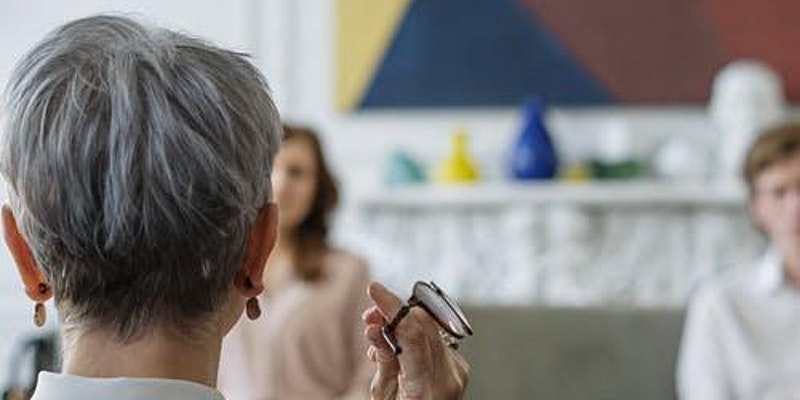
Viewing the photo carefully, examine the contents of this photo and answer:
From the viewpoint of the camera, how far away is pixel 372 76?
460 cm

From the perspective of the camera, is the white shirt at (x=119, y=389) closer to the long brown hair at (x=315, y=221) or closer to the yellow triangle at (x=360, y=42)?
the long brown hair at (x=315, y=221)

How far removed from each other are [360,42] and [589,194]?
85 cm

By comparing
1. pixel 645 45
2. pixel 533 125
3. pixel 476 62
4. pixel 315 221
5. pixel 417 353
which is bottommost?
pixel 315 221

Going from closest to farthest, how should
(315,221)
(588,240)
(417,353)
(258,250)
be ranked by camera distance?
(258,250)
(417,353)
(315,221)
(588,240)

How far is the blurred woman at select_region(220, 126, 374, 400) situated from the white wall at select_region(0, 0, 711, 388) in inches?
38.3

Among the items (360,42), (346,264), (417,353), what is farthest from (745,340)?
(417,353)

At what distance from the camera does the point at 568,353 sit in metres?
3.49

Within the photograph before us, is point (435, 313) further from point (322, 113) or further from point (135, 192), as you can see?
point (322, 113)

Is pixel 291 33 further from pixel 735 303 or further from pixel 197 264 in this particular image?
pixel 197 264

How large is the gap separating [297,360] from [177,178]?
2.31m

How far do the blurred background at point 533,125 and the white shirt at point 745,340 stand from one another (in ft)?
2.52

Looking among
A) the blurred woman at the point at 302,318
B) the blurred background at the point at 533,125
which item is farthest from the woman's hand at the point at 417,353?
the blurred background at the point at 533,125

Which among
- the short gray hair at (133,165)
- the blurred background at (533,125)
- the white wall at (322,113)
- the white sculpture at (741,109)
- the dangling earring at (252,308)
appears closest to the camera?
the short gray hair at (133,165)

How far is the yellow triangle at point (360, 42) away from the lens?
4590 mm
